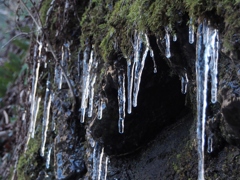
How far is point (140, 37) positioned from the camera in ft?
10.4

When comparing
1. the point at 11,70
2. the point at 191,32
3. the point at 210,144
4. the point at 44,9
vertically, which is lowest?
the point at 210,144

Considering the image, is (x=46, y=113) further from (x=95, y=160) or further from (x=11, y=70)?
Answer: (x=11, y=70)

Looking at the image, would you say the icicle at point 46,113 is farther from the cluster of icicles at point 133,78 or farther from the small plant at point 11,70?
the small plant at point 11,70

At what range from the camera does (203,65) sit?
8.28 feet

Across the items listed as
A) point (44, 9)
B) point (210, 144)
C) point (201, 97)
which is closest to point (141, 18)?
point (201, 97)

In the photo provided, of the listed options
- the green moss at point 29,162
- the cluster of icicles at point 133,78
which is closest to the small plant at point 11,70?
the cluster of icicles at point 133,78

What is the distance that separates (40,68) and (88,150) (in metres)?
1.60

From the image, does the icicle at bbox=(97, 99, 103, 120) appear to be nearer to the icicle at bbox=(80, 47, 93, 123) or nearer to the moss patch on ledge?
the icicle at bbox=(80, 47, 93, 123)

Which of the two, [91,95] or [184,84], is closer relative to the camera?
[184,84]

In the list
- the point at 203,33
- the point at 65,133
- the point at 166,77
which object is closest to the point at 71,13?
the point at 65,133

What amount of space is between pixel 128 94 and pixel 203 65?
0.91 metres

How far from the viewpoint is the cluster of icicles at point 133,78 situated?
8.18ft

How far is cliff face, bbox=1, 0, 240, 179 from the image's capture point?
2699 mm

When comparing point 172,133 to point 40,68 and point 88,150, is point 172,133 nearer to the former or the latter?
point 88,150
